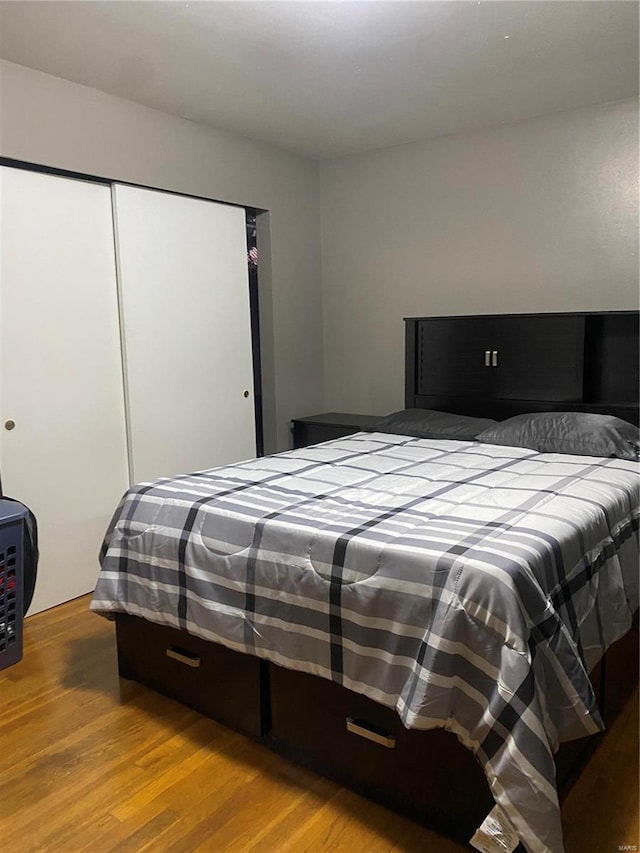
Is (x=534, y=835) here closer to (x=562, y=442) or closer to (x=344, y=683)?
(x=344, y=683)

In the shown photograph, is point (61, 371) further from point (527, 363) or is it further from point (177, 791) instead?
point (527, 363)

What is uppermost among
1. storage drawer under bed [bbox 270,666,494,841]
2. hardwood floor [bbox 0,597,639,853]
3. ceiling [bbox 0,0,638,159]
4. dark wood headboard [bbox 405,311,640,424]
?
ceiling [bbox 0,0,638,159]

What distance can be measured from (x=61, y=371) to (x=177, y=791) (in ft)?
6.66

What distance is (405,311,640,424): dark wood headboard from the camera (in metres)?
3.42

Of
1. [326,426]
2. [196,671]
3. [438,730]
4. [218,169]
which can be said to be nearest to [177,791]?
[196,671]

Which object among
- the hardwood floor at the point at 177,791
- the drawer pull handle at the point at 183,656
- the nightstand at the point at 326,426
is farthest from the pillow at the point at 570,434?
the drawer pull handle at the point at 183,656

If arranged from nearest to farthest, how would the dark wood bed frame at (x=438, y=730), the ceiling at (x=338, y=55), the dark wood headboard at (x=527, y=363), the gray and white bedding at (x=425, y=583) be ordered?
the gray and white bedding at (x=425, y=583), the dark wood bed frame at (x=438, y=730), the ceiling at (x=338, y=55), the dark wood headboard at (x=527, y=363)

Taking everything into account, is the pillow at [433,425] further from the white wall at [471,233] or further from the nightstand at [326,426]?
the white wall at [471,233]

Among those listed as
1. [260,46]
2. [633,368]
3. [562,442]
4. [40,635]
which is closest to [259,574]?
[40,635]

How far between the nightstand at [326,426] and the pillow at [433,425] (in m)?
0.25

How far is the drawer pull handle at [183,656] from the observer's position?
2213mm

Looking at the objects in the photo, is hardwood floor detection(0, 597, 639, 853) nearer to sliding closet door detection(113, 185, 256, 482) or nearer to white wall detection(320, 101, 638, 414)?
sliding closet door detection(113, 185, 256, 482)

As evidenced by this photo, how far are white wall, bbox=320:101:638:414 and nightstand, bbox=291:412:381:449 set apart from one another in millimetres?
Answer: 241

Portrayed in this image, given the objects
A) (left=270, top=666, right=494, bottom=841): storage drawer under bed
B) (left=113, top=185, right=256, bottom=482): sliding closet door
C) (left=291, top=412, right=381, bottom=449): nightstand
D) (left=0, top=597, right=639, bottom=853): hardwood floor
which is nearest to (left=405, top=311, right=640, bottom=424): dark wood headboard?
(left=291, top=412, right=381, bottom=449): nightstand
